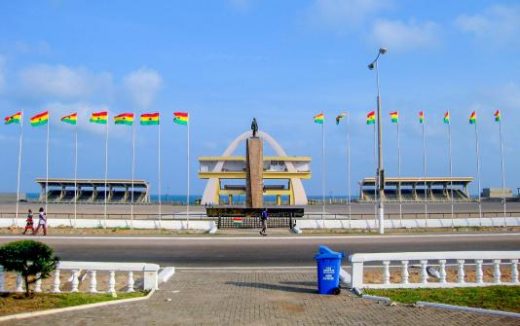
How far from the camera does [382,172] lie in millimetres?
29281

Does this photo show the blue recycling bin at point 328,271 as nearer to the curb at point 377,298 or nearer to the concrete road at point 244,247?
the curb at point 377,298

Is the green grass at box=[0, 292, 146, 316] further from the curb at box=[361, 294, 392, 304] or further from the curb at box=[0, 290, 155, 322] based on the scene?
the curb at box=[361, 294, 392, 304]

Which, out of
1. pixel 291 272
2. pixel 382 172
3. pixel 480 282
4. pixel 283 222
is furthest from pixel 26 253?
pixel 283 222

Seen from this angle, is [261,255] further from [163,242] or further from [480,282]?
[480,282]

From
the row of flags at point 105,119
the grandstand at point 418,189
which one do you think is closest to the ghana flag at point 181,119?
the row of flags at point 105,119

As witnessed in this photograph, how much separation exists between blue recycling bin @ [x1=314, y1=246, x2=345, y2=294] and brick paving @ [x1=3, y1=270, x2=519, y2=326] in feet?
0.81

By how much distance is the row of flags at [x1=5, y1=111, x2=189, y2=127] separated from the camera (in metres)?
36.1

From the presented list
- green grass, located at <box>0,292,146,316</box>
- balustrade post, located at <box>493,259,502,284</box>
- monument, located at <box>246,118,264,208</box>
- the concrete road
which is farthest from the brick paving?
monument, located at <box>246,118,264,208</box>

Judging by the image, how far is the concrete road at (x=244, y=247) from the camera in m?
17.8

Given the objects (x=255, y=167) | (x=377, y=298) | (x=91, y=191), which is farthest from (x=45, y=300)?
(x=91, y=191)

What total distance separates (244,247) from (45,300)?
40.7ft

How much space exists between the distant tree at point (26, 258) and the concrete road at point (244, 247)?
6.76 metres

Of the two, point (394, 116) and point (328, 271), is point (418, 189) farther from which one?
point (328, 271)

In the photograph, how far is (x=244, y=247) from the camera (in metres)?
22.0
